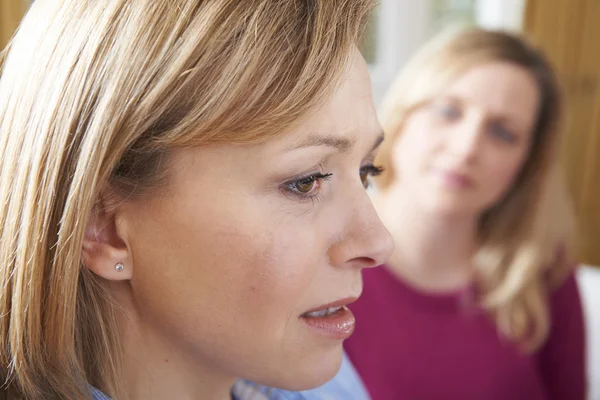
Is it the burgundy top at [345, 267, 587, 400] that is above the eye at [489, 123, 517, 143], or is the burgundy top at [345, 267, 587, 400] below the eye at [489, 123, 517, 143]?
below

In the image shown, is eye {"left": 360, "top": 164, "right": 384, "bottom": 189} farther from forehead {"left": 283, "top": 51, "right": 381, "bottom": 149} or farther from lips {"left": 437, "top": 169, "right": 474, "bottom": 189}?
lips {"left": 437, "top": 169, "right": 474, "bottom": 189}

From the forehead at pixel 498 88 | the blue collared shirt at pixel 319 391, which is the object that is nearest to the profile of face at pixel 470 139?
the forehead at pixel 498 88

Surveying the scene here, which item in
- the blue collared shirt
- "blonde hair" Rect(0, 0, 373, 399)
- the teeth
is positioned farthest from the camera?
the blue collared shirt

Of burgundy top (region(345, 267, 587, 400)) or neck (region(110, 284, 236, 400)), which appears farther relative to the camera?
burgundy top (region(345, 267, 587, 400))

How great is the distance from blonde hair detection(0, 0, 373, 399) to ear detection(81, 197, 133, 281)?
0.02m

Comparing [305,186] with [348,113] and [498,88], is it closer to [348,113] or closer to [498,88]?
[348,113]

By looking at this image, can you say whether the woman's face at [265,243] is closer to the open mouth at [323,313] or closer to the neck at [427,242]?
the open mouth at [323,313]

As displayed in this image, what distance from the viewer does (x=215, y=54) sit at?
590 mm

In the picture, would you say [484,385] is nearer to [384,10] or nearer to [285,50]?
[285,50]

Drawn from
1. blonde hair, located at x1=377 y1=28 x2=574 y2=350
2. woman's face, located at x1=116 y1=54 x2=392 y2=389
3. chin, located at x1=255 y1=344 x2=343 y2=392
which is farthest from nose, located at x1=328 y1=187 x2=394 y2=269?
blonde hair, located at x1=377 y1=28 x2=574 y2=350

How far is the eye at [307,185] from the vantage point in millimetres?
651

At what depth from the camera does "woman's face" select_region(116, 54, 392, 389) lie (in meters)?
→ 0.63

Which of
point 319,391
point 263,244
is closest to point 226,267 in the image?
point 263,244

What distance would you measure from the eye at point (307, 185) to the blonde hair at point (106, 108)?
2.6 inches
